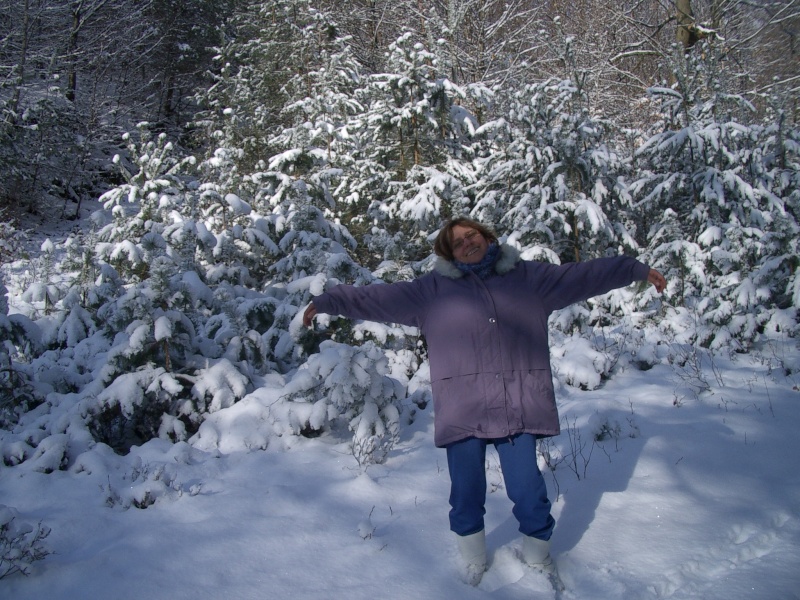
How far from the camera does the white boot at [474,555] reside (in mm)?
2721

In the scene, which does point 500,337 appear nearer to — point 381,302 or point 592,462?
point 381,302

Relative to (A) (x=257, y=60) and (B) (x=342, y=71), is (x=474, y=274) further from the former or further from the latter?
(A) (x=257, y=60)

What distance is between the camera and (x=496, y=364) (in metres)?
2.63

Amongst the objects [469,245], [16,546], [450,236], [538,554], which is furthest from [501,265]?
[16,546]

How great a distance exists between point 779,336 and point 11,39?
19.4 m

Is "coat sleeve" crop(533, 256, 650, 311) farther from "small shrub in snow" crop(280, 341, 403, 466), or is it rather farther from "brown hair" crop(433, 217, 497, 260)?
"small shrub in snow" crop(280, 341, 403, 466)

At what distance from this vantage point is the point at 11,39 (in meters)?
14.8

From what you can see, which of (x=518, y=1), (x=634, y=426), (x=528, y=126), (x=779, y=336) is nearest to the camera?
(x=634, y=426)

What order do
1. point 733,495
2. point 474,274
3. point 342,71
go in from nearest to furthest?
point 474,274
point 733,495
point 342,71

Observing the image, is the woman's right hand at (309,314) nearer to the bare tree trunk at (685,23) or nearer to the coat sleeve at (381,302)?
the coat sleeve at (381,302)

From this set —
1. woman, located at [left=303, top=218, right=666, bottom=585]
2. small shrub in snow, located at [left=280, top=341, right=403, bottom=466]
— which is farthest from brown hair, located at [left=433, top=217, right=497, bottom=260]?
small shrub in snow, located at [left=280, top=341, right=403, bottom=466]

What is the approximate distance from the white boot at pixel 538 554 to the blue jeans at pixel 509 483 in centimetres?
3

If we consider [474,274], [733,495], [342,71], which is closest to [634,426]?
[733,495]

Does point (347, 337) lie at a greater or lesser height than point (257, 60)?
lesser
